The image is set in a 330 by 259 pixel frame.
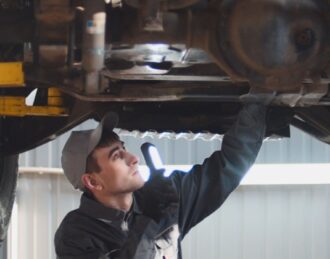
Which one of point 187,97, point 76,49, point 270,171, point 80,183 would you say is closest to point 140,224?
point 80,183

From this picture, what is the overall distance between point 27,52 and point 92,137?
1.56ft

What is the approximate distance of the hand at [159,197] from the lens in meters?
1.84

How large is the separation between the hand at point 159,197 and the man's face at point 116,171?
0.22 ft

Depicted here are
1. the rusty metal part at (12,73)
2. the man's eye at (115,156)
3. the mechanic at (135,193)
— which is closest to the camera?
the rusty metal part at (12,73)

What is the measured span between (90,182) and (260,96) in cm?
54

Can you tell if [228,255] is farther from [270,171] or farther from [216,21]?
[216,21]

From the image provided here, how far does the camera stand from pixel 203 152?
4.71 meters

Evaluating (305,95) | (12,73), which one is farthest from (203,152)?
(12,73)

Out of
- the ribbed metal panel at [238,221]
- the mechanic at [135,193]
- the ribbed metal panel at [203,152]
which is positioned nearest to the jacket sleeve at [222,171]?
the mechanic at [135,193]

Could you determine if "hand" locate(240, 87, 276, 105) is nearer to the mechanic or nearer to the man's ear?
the mechanic

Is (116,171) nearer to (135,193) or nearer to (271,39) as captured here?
(135,193)

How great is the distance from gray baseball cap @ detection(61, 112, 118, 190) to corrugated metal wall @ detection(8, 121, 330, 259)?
9.19 feet

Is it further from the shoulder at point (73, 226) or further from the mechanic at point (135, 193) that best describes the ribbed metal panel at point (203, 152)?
the shoulder at point (73, 226)

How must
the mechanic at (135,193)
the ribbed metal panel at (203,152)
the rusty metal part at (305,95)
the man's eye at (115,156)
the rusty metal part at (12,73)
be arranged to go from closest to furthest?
the rusty metal part at (12,73) < the rusty metal part at (305,95) < the mechanic at (135,193) < the man's eye at (115,156) < the ribbed metal panel at (203,152)
